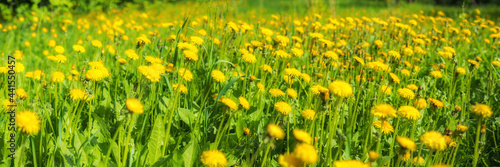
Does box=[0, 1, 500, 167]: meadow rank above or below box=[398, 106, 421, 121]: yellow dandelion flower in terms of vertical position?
below

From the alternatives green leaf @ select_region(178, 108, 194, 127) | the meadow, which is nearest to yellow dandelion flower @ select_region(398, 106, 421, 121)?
the meadow

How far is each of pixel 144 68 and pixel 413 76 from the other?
6.42 feet

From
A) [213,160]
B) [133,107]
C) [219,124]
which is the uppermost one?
[133,107]

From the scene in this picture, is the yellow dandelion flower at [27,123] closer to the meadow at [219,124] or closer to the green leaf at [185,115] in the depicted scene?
the meadow at [219,124]

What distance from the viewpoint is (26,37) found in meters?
4.09

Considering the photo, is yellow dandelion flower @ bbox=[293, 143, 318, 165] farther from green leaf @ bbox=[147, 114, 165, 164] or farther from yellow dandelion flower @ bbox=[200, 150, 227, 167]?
green leaf @ bbox=[147, 114, 165, 164]

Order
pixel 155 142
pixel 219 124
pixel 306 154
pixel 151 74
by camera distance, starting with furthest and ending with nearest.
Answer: pixel 219 124
pixel 155 142
pixel 151 74
pixel 306 154

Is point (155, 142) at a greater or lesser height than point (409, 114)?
lesser

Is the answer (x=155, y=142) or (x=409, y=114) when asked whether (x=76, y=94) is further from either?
(x=409, y=114)

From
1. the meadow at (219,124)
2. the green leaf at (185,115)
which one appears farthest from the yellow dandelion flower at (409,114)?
the green leaf at (185,115)

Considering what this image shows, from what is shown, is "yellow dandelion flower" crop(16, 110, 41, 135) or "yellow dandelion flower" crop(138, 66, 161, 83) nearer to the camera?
"yellow dandelion flower" crop(16, 110, 41, 135)

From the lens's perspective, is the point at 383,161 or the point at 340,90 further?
the point at 383,161

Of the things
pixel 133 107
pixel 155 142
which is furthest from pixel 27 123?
pixel 155 142

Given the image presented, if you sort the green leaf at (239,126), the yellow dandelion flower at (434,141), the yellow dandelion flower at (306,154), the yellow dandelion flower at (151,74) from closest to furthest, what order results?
1. the yellow dandelion flower at (306,154)
2. the yellow dandelion flower at (434,141)
3. the yellow dandelion flower at (151,74)
4. the green leaf at (239,126)
